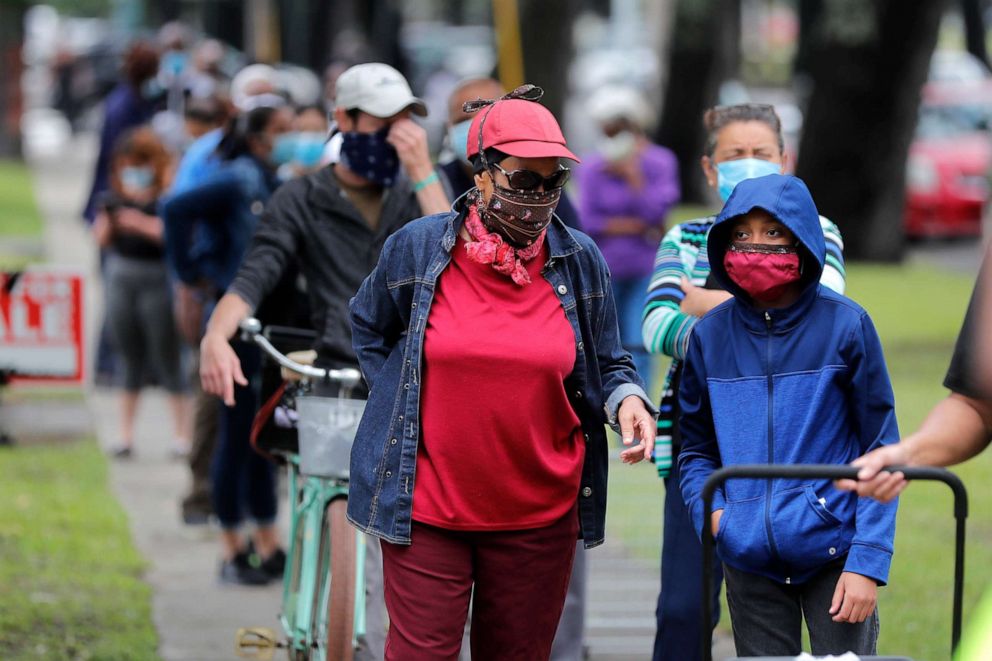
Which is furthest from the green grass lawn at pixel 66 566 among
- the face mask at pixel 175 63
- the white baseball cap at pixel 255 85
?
the face mask at pixel 175 63

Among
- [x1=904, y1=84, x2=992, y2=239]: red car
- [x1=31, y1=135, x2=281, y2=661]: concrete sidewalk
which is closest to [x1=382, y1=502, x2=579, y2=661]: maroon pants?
[x1=31, y1=135, x2=281, y2=661]: concrete sidewalk

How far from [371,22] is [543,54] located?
69.2 feet

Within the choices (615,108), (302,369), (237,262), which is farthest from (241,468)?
(615,108)

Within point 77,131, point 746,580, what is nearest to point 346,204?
point 746,580

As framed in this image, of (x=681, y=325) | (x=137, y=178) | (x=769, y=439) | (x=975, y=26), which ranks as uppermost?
(x=975, y=26)

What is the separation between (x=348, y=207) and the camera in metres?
5.88

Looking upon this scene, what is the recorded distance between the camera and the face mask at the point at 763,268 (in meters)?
4.30

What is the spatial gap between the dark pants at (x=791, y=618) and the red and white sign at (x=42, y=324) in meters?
6.48

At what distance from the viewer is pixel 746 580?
174 inches

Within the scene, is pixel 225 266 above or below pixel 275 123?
below

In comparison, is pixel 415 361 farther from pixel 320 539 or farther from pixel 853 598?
pixel 320 539

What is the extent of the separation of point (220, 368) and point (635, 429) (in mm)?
1460

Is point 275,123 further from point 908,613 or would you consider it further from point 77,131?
point 77,131

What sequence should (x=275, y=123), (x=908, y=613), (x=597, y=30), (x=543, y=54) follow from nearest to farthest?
1. (x=908, y=613)
2. (x=275, y=123)
3. (x=543, y=54)
4. (x=597, y=30)
